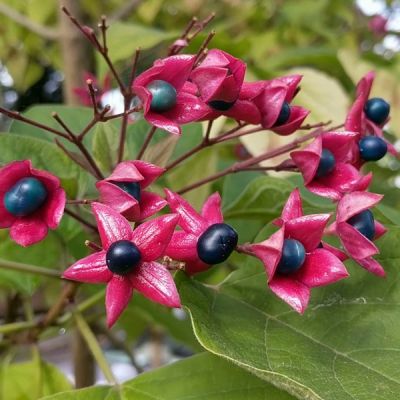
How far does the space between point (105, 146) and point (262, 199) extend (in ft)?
0.60

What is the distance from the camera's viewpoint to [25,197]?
0.44 m

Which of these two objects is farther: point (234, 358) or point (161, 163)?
point (161, 163)

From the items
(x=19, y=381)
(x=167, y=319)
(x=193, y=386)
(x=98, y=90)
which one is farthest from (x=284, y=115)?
(x=19, y=381)

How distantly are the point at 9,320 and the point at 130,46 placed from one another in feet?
1.46

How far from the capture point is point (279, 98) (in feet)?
1.63

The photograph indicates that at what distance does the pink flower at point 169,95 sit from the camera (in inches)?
17.8

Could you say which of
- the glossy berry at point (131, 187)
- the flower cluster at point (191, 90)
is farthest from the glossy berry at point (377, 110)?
the glossy berry at point (131, 187)

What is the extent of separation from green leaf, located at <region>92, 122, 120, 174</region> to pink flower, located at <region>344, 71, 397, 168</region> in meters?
0.19

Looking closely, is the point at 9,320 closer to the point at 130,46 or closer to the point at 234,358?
the point at 130,46

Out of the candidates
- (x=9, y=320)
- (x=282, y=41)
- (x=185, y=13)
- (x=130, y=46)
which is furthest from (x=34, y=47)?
(x=9, y=320)

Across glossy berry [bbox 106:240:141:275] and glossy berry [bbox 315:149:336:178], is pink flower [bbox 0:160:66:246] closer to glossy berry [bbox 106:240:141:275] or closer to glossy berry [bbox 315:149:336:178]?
glossy berry [bbox 106:240:141:275]

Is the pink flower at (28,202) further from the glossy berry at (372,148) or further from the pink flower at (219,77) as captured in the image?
the glossy berry at (372,148)

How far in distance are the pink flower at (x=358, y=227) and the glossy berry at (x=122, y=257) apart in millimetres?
146

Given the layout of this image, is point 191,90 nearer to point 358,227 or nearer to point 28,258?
point 358,227
